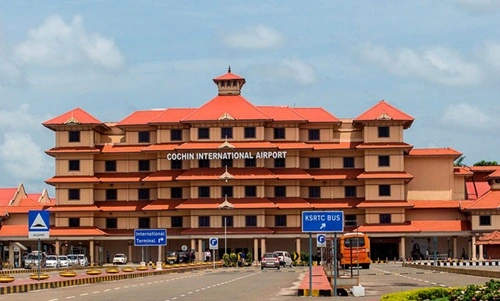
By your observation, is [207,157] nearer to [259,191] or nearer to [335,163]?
[259,191]

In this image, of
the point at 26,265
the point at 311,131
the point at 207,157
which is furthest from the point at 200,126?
the point at 26,265

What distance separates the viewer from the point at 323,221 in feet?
111

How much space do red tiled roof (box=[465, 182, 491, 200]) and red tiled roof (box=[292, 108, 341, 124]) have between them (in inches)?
791

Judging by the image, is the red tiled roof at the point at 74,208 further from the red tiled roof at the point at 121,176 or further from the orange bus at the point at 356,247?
the orange bus at the point at 356,247

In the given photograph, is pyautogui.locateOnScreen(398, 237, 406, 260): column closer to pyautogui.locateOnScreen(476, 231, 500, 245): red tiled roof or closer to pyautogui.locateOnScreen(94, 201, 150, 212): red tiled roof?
pyautogui.locateOnScreen(476, 231, 500, 245): red tiled roof

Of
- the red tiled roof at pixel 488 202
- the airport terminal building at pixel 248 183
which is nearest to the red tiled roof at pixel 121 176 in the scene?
the airport terminal building at pixel 248 183

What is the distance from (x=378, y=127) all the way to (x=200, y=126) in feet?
67.0

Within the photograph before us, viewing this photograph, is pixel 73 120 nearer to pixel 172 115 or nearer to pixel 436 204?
pixel 172 115

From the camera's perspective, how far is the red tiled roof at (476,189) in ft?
421

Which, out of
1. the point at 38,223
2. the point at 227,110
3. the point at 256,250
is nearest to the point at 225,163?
the point at 227,110

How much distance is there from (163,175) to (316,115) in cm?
1991

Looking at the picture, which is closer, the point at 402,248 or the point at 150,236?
the point at 150,236

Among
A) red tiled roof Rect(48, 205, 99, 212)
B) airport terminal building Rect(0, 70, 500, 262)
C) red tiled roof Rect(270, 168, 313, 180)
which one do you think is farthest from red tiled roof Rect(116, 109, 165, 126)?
red tiled roof Rect(270, 168, 313, 180)

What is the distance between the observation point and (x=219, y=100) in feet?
403
